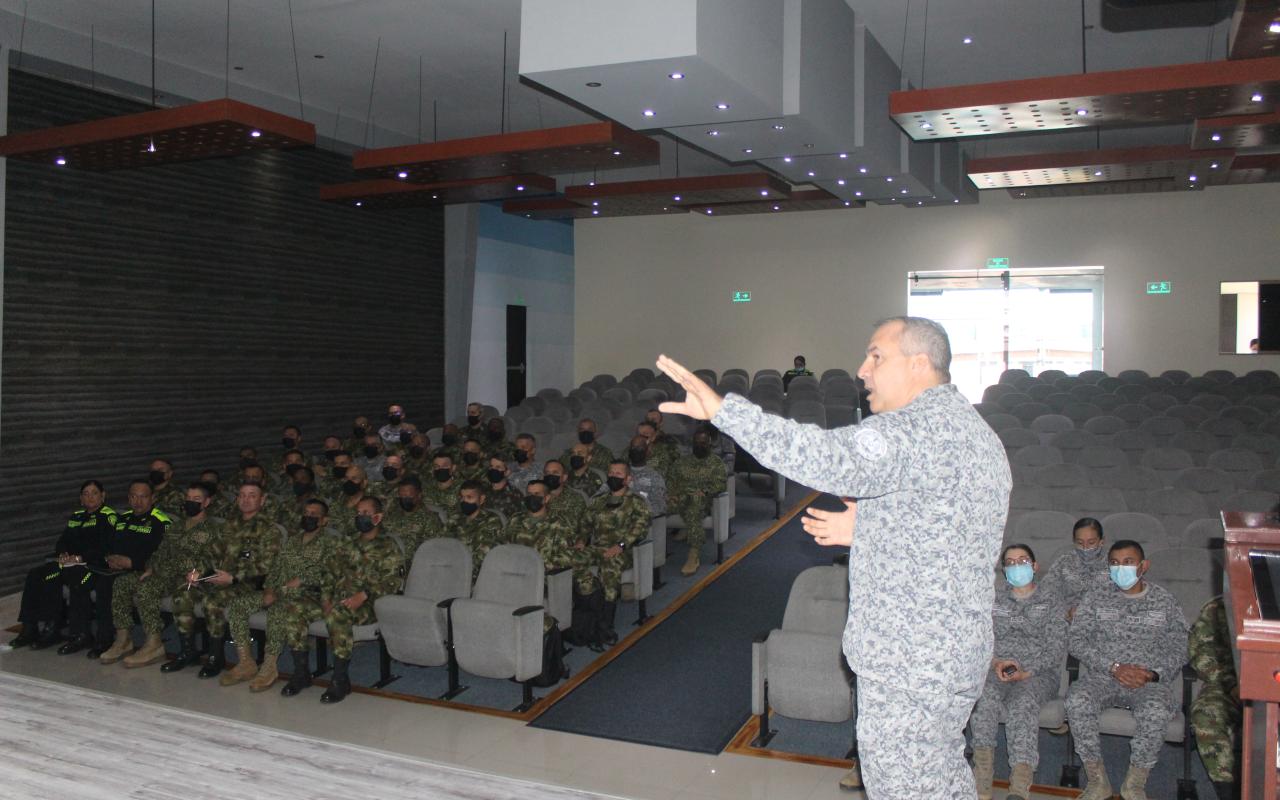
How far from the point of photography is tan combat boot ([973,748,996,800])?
4.83 metres

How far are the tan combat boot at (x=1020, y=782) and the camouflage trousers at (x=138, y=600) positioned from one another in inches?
227

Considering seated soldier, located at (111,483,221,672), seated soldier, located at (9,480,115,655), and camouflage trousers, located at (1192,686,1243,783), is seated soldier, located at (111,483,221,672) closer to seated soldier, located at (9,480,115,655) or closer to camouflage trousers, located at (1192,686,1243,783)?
seated soldier, located at (9,480,115,655)

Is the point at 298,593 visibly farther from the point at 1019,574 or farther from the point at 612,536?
the point at 1019,574

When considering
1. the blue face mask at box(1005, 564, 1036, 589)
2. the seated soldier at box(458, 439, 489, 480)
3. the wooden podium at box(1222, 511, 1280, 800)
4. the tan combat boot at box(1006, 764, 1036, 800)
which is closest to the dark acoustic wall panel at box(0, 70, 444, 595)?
the seated soldier at box(458, 439, 489, 480)

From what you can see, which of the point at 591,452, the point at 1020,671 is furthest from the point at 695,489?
the point at 1020,671

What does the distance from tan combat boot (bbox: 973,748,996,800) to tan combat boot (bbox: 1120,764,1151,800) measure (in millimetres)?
600

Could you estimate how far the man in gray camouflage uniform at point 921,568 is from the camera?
2244 mm

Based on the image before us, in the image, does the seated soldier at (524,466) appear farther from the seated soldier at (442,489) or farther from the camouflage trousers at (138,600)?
the camouflage trousers at (138,600)

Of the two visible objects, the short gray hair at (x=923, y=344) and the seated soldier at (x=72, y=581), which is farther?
the seated soldier at (x=72, y=581)

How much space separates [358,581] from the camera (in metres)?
6.70

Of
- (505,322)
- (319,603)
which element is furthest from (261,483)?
(505,322)

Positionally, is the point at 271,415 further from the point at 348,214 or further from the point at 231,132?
the point at 231,132

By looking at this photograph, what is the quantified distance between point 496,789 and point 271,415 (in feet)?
30.2

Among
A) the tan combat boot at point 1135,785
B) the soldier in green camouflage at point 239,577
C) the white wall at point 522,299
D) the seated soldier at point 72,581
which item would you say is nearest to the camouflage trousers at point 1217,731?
the tan combat boot at point 1135,785
